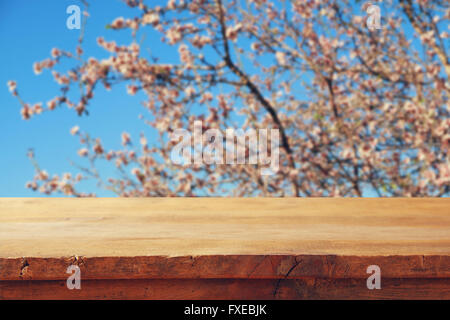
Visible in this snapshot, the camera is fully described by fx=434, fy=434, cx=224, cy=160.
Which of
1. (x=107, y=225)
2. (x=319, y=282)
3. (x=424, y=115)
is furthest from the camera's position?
(x=424, y=115)

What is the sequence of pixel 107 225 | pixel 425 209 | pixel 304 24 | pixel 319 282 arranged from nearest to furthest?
pixel 319 282 → pixel 107 225 → pixel 425 209 → pixel 304 24

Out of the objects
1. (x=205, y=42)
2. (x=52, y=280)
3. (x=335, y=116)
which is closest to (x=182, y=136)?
(x=205, y=42)

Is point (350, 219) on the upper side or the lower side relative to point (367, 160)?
lower

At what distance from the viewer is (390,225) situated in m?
1.01

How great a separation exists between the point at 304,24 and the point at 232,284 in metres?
2.83

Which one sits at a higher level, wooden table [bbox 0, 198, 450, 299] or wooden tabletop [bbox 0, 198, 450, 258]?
wooden tabletop [bbox 0, 198, 450, 258]

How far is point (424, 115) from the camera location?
2793 mm

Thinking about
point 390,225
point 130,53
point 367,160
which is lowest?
point 390,225

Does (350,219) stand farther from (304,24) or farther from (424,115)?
(304,24)

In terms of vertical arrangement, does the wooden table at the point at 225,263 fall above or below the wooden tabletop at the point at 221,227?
below

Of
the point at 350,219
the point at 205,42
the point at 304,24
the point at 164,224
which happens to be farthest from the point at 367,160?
the point at 164,224

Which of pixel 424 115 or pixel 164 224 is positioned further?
pixel 424 115

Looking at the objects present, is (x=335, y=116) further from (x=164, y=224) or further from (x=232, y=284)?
(x=232, y=284)

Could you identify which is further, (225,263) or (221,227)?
(221,227)
